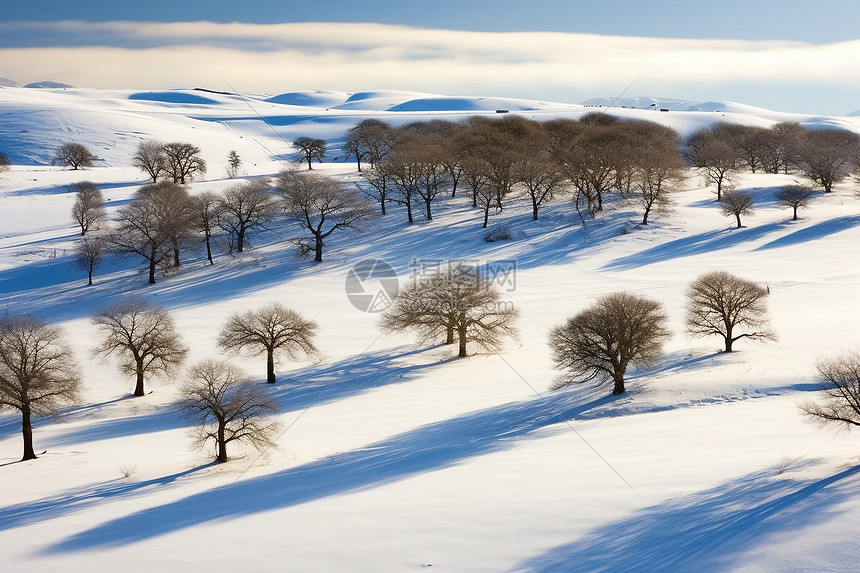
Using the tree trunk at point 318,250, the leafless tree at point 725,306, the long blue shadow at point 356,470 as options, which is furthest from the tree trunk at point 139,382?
the leafless tree at point 725,306

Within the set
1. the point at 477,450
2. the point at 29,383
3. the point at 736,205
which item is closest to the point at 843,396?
the point at 477,450

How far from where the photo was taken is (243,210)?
61625 millimetres

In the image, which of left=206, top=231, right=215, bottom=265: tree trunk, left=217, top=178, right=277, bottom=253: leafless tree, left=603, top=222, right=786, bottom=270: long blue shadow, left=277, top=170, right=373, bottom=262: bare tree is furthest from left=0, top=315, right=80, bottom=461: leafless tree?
left=603, top=222, right=786, bottom=270: long blue shadow

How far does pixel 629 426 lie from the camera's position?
2111 cm

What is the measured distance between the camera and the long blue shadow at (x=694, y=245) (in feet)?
164

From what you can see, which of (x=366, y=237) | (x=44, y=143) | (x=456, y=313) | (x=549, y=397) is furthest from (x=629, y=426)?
(x=44, y=143)

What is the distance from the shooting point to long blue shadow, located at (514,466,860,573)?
11312 millimetres

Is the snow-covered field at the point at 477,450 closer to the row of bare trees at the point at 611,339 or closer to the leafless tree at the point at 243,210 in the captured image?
the row of bare trees at the point at 611,339

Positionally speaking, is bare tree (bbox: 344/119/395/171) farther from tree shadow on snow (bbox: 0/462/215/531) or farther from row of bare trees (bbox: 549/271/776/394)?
tree shadow on snow (bbox: 0/462/215/531)

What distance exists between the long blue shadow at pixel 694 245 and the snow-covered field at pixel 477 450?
0.35m

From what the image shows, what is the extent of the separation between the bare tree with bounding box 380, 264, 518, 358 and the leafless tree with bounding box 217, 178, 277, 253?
32.2 meters

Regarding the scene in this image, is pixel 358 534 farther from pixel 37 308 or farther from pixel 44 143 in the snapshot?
pixel 44 143

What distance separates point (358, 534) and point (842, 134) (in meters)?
121

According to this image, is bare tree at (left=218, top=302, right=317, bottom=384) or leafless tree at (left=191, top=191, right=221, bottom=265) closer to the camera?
bare tree at (left=218, top=302, right=317, bottom=384)
